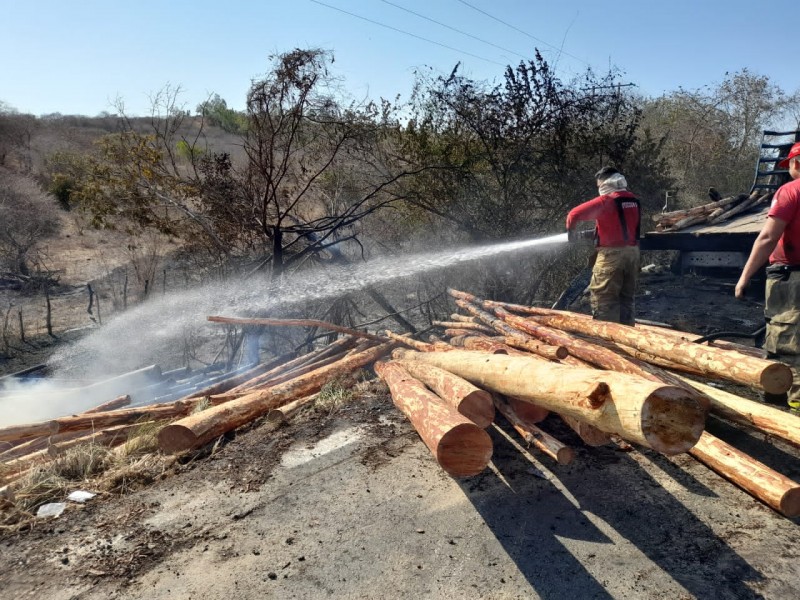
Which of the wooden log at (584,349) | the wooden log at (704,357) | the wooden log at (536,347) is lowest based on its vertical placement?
the wooden log at (536,347)

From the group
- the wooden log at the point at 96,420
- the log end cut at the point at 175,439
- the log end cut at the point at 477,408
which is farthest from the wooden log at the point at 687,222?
the log end cut at the point at 175,439

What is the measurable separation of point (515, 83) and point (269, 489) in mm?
8334

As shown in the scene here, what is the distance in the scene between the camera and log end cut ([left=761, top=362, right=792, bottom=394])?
3.29m

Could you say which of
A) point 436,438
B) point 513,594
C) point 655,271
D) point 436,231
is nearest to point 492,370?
point 436,438

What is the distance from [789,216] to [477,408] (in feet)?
9.43

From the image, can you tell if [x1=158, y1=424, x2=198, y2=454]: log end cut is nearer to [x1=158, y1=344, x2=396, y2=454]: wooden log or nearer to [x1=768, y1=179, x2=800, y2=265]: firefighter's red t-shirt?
[x1=158, y1=344, x2=396, y2=454]: wooden log

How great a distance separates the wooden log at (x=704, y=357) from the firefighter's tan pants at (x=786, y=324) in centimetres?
83

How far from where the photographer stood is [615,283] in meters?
6.42

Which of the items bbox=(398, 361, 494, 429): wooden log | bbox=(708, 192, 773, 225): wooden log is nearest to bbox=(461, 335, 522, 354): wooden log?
bbox=(398, 361, 494, 429): wooden log

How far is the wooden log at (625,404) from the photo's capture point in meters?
2.52

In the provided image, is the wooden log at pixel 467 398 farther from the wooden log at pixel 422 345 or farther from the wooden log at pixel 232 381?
the wooden log at pixel 232 381

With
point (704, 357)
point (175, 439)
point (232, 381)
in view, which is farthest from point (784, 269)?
point (232, 381)

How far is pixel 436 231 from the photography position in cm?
1062

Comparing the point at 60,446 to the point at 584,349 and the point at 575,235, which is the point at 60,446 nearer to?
the point at 584,349
